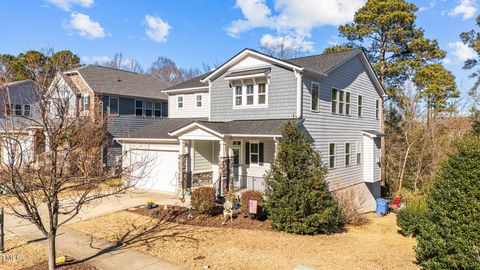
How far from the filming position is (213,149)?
18.9 metres

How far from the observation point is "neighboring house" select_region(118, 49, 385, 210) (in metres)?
15.6

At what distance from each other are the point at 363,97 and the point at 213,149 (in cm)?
1025

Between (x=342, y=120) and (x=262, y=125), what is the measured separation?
5809 mm

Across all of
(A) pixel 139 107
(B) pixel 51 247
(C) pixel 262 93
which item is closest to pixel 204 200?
(B) pixel 51 247

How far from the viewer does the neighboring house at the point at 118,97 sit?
76.7 ft

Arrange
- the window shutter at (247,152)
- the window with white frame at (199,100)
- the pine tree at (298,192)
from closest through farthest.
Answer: the pine tree at (298,192) < the window shutter at (247,152) < the window with white frame at (199,100)

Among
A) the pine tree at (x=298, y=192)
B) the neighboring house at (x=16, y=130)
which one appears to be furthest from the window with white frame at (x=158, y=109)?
the pine tree at (x=298, y=192)

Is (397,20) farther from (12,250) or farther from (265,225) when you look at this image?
(12,250)

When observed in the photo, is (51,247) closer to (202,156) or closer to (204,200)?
(204,200)

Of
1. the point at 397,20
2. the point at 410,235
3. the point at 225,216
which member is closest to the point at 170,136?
the point at 225,216

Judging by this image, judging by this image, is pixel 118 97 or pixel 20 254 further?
pixel 118 97

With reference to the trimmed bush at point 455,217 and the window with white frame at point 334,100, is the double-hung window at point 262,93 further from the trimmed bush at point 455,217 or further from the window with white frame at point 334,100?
the trimmed bush at point 455,217

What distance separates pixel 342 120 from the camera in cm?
1861

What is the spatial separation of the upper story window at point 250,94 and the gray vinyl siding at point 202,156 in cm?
299
